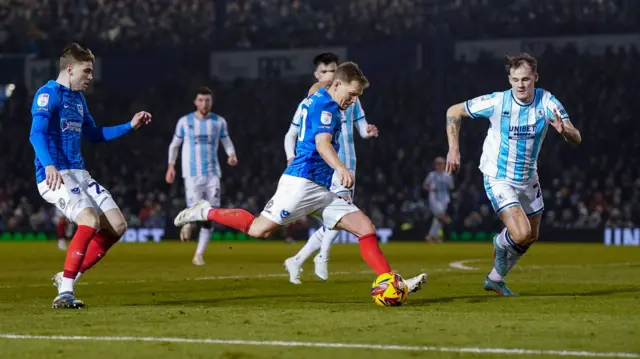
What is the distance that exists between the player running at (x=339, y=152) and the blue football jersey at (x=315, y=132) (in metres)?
2.47

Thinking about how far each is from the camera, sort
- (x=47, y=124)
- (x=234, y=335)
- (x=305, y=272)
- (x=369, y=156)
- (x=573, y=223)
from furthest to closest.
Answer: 1. (x=369, y=156)
2. (x=573, y=223)
3. (x=305, y=272)
4. (x=47, y=124)
5. (x=234, y=335)

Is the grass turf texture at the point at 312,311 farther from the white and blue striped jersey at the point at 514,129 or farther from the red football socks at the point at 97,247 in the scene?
the white and blue striped jersey at the point at 514,129

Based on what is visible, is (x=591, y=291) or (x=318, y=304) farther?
(x=591, y=291)

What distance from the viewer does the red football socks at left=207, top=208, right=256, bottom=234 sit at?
9586 mm

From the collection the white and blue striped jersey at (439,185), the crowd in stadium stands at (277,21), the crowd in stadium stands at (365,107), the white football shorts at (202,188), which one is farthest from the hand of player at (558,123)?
the crowd in stadium stands at (277,21)

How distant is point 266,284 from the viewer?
12039 mm

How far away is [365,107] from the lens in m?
34.4

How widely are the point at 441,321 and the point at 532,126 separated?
10.5 feet

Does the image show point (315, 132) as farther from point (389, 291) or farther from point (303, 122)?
point (389, 291)

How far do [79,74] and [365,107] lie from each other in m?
25.6

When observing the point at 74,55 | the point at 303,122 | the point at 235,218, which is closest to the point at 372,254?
the point at 303,122

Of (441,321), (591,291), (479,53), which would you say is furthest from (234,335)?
(479,53)

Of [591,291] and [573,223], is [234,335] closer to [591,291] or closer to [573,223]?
[591,291]

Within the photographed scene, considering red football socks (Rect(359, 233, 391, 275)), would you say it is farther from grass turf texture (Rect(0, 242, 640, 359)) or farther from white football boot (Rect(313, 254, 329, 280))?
white football boot (Rect(313, 254, 329, 280))
